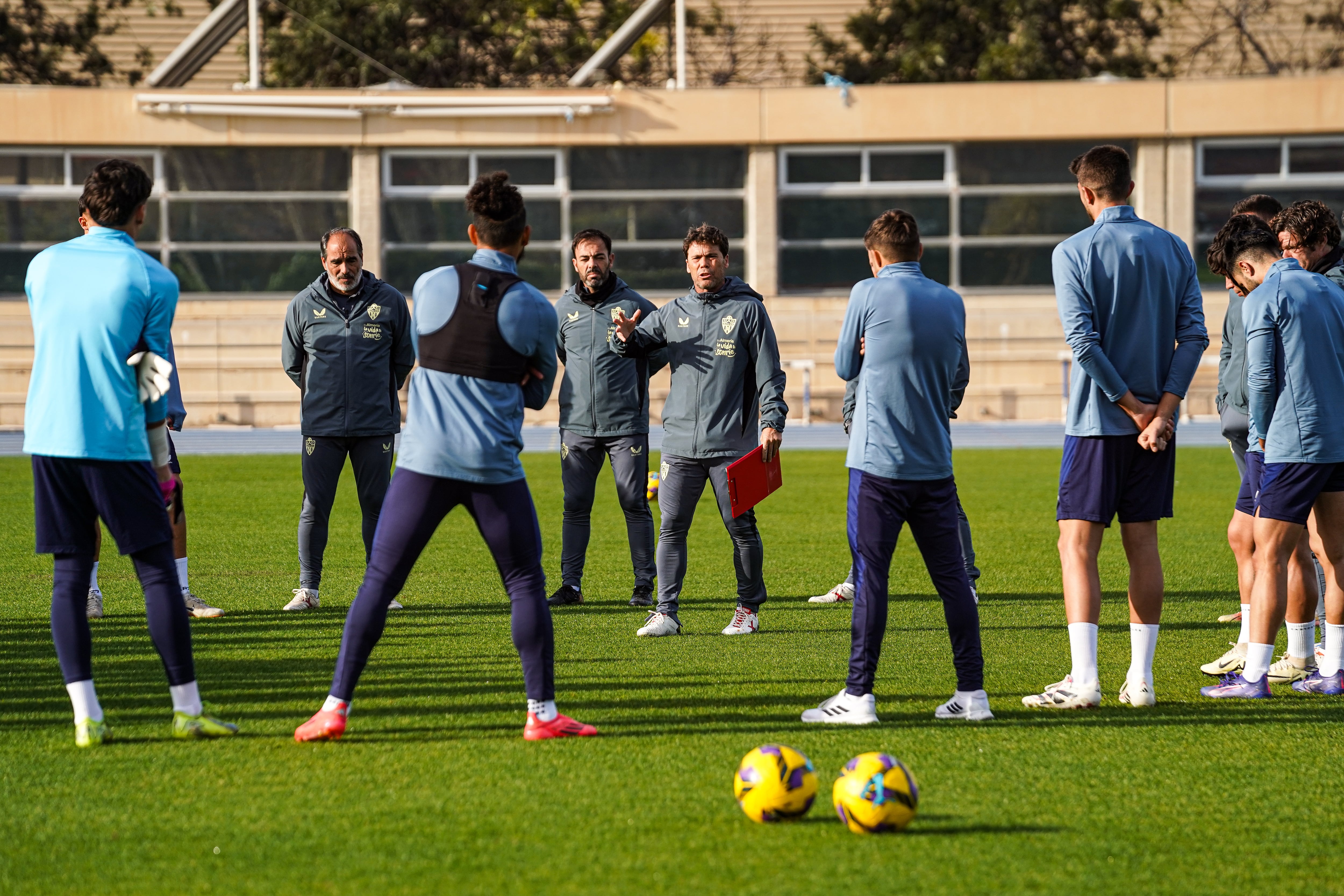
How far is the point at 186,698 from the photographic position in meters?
5.15

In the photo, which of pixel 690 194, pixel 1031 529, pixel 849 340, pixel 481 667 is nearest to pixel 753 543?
pixel 481 667

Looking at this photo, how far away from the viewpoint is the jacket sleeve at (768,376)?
23.7 ft

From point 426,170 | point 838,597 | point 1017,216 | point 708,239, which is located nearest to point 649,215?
point 426,170

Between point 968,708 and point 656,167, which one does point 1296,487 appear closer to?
point 968,708

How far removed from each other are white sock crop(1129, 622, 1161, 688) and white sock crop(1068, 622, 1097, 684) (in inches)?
6.5

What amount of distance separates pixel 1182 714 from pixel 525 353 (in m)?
2.98

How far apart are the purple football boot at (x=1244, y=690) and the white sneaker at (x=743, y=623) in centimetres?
236

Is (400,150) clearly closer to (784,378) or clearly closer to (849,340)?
(784,378)

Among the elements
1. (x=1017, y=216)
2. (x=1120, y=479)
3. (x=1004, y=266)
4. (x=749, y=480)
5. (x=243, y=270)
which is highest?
(x=1017, y=216)

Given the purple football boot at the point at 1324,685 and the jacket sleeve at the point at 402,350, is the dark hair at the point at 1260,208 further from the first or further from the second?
the jacket sleeve at the point at 402,350

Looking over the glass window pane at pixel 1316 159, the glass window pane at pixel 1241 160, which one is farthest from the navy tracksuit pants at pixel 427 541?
the glass window pane at pixel 1316 159

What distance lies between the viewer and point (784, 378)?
288 inches

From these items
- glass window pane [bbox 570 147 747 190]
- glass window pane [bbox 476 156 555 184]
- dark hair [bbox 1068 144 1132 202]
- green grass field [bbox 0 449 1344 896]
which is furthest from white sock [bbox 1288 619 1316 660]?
glass window pane [bbox 476 156 555 184]

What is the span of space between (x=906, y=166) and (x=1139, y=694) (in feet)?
71.9
